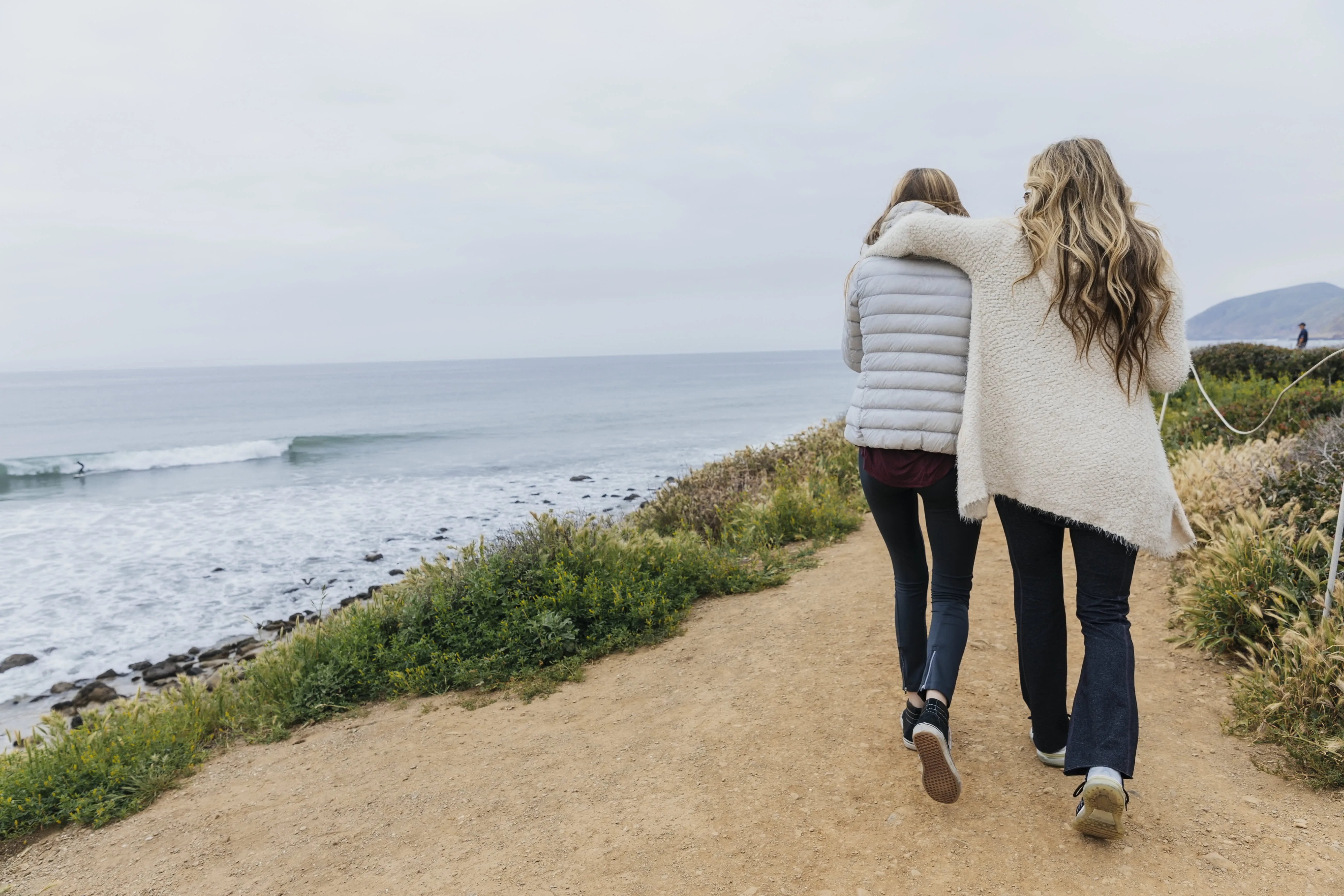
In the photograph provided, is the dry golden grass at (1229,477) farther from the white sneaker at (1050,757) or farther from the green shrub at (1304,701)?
the white sneaker at (1050,757)

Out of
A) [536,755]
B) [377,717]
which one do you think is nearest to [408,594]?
[377,717]

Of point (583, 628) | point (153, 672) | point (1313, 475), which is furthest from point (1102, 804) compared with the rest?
point (153, 672)

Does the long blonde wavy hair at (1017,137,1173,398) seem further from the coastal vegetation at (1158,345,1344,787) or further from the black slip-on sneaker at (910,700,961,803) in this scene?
the coastal vegetation at (1158,345,1344,787)

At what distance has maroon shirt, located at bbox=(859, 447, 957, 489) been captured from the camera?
2.65 metres

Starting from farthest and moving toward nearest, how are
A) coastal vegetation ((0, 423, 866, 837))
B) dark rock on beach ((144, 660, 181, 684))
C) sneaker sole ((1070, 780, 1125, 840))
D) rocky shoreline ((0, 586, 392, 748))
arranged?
dark rock on beach ((144, 660, 181, 684)) < rocky shoreline ((0, 586, 392, 748)) < coastal vegetation ((0, 423, 866, 837)) < sneaker sole ((1070, 780, 1125, 840))

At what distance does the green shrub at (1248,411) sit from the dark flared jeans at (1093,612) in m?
4.89

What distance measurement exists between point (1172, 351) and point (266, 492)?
20.2m

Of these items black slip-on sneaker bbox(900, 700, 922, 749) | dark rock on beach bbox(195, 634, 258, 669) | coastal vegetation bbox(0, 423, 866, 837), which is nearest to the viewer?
black slip-on sneaker bbox(900, 700, 922, 749)

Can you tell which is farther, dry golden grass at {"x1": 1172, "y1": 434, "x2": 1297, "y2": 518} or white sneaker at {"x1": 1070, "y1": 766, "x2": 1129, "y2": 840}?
dry golden grass at {"x1": 1172, "y1": 434, "x2": 1297, "y2": 518}

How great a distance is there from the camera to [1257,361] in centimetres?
1333

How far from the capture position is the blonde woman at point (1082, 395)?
2.32 meters

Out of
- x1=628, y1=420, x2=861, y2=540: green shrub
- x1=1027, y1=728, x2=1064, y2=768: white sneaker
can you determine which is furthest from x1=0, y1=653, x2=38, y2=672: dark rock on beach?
x1=1027, y1=728, x2=1064, y2=768: white sneaker

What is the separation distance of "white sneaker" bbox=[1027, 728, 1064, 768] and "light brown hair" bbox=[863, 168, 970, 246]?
6.80 feet

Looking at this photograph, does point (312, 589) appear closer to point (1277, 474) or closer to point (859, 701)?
point (859, 701)
